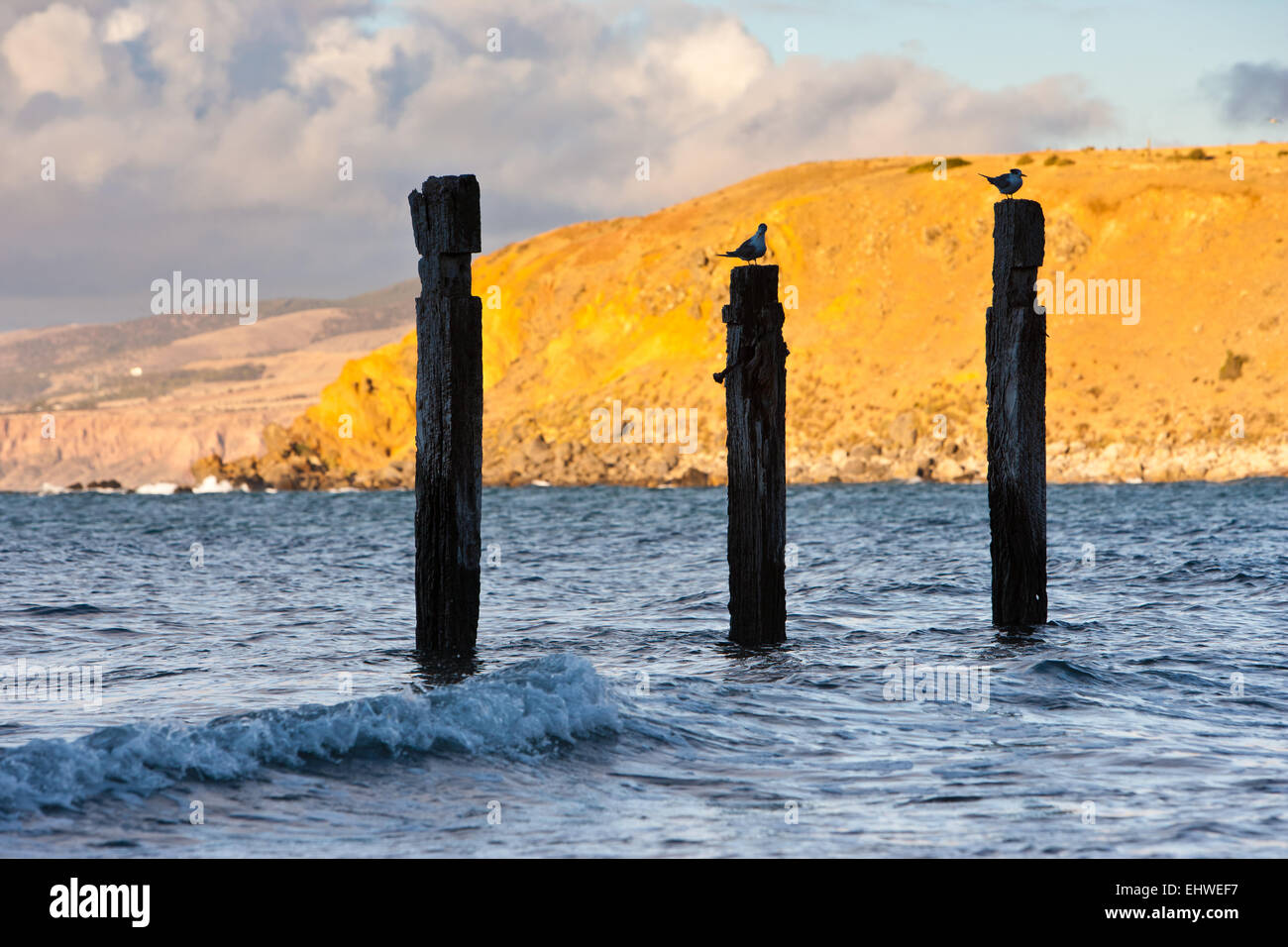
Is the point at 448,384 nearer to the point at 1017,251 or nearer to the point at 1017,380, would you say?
the point at 1017,380

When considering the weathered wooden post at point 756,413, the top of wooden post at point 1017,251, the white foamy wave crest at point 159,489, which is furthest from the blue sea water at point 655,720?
the white foamy wave crest at point 159,489

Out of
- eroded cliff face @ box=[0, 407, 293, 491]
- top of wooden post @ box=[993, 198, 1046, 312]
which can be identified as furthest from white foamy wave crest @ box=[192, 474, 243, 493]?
eroded cliff face @ box=[0, 407, 293, 491]

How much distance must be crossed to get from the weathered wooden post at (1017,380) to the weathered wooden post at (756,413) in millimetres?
2203

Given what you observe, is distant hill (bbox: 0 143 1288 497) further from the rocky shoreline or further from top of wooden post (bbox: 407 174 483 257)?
top of wooden post (bbox: 407 174 483 257)

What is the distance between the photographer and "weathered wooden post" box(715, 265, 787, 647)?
12.2 metres

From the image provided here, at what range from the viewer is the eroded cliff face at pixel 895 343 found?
6756cm

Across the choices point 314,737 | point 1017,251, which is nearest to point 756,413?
point 1017,251

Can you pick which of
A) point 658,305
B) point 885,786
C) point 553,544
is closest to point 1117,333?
point 658,305

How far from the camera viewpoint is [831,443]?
72.0 m

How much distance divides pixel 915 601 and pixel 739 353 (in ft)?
20.7

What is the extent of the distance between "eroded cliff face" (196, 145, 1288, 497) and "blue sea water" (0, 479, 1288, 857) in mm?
48036
